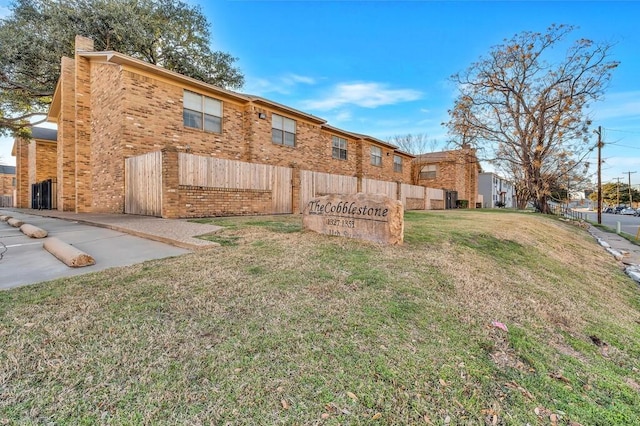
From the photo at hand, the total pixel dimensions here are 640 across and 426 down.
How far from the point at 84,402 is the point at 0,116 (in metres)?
25.5

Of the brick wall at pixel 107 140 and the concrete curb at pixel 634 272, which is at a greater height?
the brick wall at pixel 107 140

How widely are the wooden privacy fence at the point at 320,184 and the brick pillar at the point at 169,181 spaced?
4.85 m

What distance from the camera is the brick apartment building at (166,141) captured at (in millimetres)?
9219

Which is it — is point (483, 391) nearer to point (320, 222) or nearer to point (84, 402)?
point (84, 402)

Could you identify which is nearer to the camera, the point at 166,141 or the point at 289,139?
the point at 166,141

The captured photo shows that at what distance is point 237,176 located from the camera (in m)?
10.1

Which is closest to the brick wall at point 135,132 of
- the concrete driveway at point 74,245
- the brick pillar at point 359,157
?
the concrete driveway at point 74,245

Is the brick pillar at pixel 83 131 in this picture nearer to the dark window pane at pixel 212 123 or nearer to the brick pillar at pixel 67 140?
the brick pillar at pixel 67 140

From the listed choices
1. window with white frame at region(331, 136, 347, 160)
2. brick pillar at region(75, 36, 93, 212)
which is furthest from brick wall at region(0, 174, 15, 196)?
window with white frame at region(331, 136, 347, 160)

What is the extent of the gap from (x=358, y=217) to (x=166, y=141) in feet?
29.1

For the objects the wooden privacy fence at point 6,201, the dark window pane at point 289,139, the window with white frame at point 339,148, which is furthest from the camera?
the wooden privacy fence at point 6,201

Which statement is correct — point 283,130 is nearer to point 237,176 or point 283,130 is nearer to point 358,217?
point 237,176

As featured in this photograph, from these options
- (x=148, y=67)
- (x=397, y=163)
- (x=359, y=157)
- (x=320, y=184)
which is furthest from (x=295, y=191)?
(x=397, y=163)

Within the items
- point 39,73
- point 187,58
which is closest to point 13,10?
point 39,73
